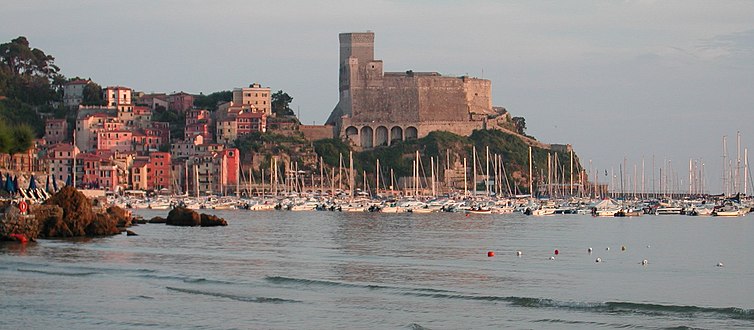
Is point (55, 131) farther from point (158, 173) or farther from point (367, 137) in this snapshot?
point (367, 137)

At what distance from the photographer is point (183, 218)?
56.2 meters

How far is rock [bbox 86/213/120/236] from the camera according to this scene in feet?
143

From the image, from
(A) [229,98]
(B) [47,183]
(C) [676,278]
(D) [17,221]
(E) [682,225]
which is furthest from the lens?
(A) [229,98]

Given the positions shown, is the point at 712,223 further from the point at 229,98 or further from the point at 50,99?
the point at 50,99

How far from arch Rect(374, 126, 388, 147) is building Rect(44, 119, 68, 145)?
27.8m

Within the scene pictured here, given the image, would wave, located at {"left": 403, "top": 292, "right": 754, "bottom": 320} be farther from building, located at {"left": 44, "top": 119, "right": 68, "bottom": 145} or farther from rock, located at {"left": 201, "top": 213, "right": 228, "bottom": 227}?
building, located at {"left": 44, "top": 119, "right": 68, "bottom": 145}

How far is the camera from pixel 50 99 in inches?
4488

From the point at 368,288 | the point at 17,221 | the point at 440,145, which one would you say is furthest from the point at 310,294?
the point at 440,145

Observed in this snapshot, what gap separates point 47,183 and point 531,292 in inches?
1024

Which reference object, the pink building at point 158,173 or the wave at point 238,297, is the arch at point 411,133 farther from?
the wave at point 238,297

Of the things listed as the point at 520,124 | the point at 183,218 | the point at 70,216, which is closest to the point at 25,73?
the point at 520,124

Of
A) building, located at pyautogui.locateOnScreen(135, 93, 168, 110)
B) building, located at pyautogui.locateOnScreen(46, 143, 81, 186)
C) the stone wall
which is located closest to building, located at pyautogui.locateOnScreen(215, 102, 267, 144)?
the stone wall

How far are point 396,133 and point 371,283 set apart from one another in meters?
85.5

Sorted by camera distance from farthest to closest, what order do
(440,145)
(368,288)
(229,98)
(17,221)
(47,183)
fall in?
(229,98)
(440,145)
(47,183)
(17,221)
(368,288)
